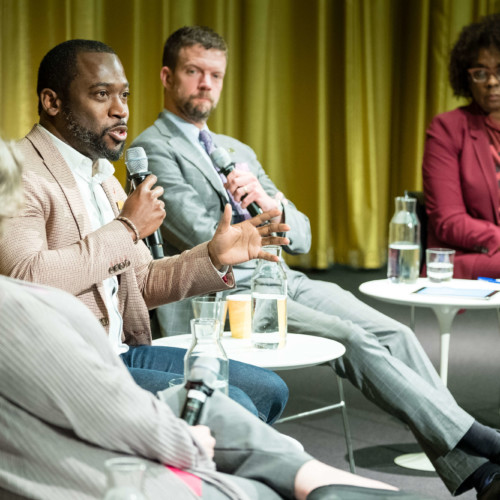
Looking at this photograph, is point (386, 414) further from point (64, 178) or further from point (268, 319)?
point (64, 178)

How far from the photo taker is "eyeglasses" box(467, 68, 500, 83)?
3676 mm

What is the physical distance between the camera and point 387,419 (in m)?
3.51

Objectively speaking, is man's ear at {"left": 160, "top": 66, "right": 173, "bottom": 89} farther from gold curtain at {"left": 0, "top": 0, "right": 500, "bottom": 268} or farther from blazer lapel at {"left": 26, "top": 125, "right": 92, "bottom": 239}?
gold curtain at {"left": 0, "top": 0, "right": 500, "bottom": 268}

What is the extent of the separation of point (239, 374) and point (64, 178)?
0.66 m

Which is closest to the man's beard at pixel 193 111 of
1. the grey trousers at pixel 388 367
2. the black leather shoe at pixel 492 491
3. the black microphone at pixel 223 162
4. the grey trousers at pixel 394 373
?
the black microphone at pixel 223 162

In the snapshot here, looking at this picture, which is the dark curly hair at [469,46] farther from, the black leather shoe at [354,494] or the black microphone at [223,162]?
the black leather shoe at [354,494]

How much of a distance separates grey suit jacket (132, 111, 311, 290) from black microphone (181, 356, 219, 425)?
1556mm

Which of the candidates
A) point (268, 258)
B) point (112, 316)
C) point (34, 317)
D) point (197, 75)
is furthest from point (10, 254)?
point (197, 75)

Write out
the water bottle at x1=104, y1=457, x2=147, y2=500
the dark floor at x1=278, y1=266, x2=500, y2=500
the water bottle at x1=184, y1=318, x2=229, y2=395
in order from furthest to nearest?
the dark floor at x1=278, y1=266, x2=500, y2=500 < the water bottle at x1=184, y1=318, x2=229, y2=395 < the water bottle at x1=104, y1=457, x2=147, y2=500

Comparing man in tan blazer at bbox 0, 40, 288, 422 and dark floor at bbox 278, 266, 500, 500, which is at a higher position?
man in tan blazer at bbox 0, 40, 288, 422

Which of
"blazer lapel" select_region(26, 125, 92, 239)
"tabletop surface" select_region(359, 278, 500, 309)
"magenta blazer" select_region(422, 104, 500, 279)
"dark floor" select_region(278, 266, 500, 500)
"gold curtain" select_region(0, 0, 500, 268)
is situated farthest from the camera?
"gold curtain" select_region(0, 0, 500, 268)

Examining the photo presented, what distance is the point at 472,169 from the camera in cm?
365

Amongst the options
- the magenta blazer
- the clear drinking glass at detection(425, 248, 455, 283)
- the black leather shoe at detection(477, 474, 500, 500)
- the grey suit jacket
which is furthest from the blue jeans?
the magenta blazer

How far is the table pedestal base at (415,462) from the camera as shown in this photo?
294 centimetres
